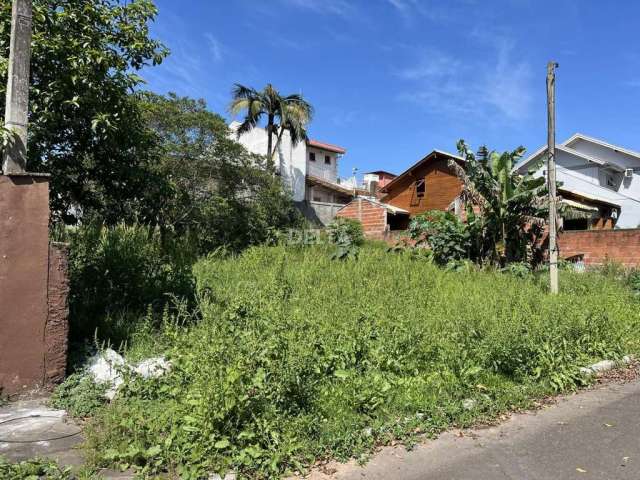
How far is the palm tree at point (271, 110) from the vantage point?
26391mm

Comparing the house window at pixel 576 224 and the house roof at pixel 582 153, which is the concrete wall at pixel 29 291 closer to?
the house window at pixel 576 224

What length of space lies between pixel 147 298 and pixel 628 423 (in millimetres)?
6302

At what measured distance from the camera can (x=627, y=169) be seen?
28766mm

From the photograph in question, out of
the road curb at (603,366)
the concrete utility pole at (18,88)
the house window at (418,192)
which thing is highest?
the house window at (418,192)

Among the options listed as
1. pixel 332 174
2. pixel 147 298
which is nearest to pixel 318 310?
pixel 147 298

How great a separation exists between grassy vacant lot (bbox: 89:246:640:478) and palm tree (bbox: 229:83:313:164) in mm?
19431

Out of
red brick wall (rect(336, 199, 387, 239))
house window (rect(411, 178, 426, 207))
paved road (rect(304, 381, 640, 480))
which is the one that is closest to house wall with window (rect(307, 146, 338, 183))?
house window (rect(411, 178, 426, 207))

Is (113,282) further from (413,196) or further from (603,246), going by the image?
(413,196)

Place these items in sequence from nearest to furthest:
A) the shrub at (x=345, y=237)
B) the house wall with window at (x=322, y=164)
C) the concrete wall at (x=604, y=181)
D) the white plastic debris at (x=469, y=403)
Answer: the white plastic debris at (x=469, y=403)
the shrub at (x=345, y=237)
the concrete wall at (x=604, y=181)
the house wall with window at (x=322, y=164)

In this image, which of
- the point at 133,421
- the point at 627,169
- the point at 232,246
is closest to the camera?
the point at 133,421

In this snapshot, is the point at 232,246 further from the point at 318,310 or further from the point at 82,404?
the point at 82,404

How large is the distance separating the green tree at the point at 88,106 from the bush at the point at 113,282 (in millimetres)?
573

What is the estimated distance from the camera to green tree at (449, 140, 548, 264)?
541 inches

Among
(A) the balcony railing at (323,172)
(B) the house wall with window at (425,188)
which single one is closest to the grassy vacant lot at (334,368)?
(B) the house wall with window at (425,188)
